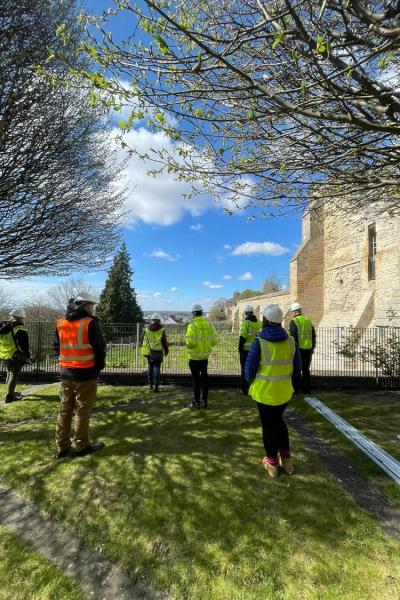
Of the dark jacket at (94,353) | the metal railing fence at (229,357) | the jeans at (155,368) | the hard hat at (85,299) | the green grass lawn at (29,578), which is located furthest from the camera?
the metal railing fence at (229,357)

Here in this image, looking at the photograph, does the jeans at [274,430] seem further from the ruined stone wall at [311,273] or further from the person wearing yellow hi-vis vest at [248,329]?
the ruined stone wall at [311,273]

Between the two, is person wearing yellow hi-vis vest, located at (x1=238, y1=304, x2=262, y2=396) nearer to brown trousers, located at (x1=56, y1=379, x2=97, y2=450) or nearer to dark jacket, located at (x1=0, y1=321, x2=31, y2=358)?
brown trousers, located at (x1=56, y1=379, x2=97, y2=450)

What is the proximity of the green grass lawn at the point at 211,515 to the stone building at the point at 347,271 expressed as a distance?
4.87m

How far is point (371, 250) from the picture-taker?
16703mm

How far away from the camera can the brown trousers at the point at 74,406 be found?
4078 mm

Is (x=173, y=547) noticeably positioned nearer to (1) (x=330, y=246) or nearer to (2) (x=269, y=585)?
(2) (x=269, y=585)

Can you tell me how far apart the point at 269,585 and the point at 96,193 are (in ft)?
19.8

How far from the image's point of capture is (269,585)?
86.2 inches

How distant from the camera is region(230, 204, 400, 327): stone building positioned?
44.1 ft

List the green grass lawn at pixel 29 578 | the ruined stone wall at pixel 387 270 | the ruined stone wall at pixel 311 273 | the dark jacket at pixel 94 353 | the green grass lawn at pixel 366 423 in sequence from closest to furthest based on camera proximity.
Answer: the green grass lawn at pixel 29 578 → the green grass lawn at pixel 366 423 → the dark jacket at pixel 94 353 → the ruined stone wall at pixel 387 270 → the ruined stone wall at pixel 311 273

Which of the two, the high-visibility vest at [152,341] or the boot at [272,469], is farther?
the high-visibility vest at [152,341]

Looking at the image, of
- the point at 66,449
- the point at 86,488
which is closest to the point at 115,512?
the point at 86,488

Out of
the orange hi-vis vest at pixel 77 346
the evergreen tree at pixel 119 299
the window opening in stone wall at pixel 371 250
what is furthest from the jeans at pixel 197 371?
the evergreen tree at pixel 119 299

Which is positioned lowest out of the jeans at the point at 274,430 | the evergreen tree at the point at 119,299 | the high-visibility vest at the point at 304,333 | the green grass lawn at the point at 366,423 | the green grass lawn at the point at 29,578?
the green grass lawn at the point at 29,578
